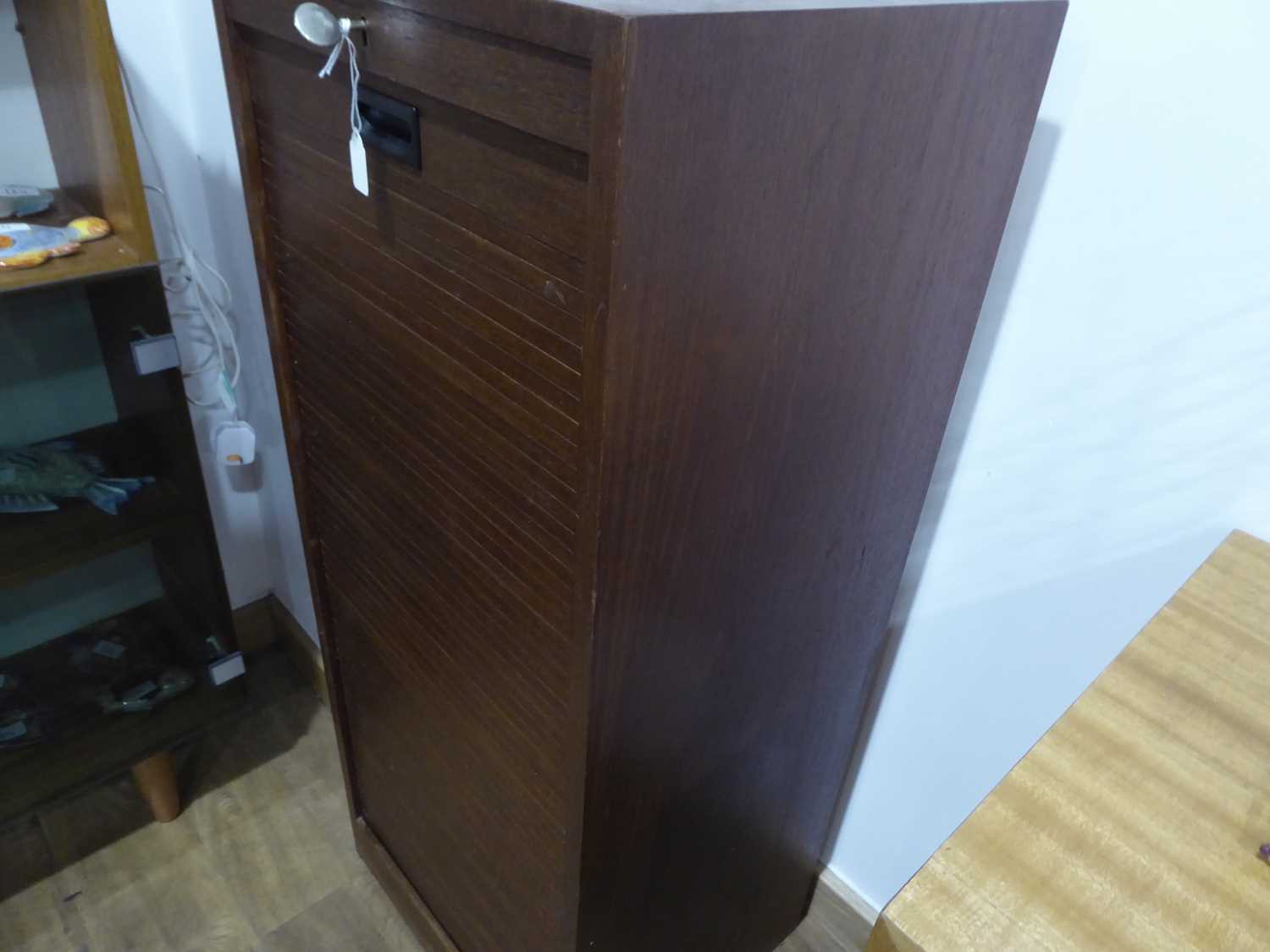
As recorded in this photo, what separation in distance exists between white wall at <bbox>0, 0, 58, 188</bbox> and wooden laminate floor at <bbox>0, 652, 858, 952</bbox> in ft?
2.83

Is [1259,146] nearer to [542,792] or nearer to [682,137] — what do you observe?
[682,137]

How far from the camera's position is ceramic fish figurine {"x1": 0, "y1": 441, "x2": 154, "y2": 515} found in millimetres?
1154

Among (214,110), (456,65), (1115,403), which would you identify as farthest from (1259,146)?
(214,110)

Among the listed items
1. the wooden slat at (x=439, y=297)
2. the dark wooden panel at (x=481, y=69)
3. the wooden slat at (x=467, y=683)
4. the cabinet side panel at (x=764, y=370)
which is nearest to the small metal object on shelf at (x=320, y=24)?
the dark wooden panel at (x=481, y=69)

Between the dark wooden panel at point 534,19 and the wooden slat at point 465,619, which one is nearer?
the dark wooden panel at point 534,19

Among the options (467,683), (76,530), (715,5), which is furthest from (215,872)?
(715,5)

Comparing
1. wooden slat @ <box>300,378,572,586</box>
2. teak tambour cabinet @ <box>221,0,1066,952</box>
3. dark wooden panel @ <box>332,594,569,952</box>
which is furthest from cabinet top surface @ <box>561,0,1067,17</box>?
dark wooden panel @ <box>332,594,569,952</box>

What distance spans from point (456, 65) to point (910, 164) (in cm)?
29

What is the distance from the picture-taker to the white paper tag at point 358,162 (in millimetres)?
628

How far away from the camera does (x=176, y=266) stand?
1278mm

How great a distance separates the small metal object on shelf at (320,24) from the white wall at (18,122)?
68 centimetres

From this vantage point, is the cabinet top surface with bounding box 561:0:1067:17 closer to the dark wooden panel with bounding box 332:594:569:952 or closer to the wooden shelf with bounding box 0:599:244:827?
the dark wooden panel with bounding box 332:594:569:952

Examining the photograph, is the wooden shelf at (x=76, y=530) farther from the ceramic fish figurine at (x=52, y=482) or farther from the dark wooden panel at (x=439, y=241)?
the dark wooden panel at (x=439, y=241)

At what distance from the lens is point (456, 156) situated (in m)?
0.57
